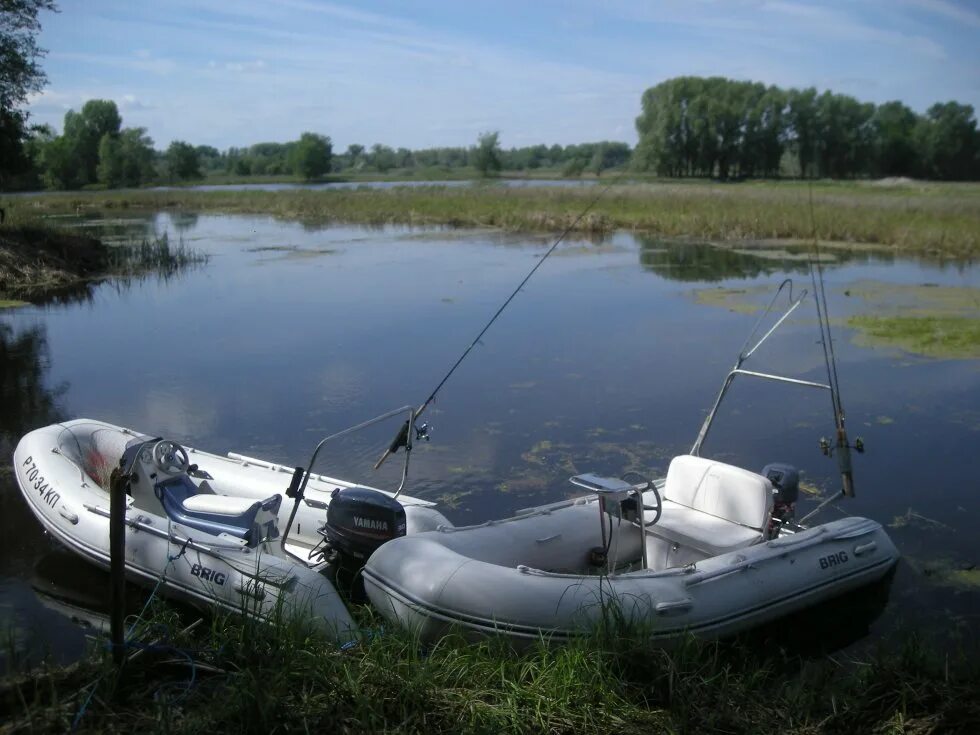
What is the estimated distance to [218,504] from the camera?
5.23m

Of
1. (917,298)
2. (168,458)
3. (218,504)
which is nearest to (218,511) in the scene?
(218,504)

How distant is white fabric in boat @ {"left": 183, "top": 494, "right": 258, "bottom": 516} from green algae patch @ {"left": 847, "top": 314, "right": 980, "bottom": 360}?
28.8 feet

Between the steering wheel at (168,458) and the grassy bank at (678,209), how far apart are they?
12.4 metres

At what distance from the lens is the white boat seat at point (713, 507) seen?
5270 mm

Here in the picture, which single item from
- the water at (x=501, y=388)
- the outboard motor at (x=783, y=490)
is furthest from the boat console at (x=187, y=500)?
the outboard motor at (x=783, y=490)

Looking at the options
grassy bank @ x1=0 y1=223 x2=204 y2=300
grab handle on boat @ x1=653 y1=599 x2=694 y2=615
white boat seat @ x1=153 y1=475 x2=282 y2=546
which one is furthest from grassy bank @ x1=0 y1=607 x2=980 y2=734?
grassy bank @ x1=0 y1=223 x2=204 y2=300

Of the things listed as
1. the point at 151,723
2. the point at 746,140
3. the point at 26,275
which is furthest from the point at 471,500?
the point at 26,275

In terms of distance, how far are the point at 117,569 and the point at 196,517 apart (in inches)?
76.7

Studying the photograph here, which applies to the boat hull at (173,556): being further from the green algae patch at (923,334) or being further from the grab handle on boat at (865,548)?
the green algae patch at (923,334)

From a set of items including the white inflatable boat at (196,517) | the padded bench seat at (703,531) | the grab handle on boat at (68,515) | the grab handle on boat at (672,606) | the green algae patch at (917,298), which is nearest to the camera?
the grab handle on boat at (672,606)

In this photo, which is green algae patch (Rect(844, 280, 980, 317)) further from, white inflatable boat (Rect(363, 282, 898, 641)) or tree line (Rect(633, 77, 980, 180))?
white inflatable boat (Rect(363, 282, 898, 641))

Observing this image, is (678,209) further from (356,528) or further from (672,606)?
(672,606)

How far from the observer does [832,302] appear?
1472 centimetres

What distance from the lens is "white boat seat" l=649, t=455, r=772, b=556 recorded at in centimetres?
527
